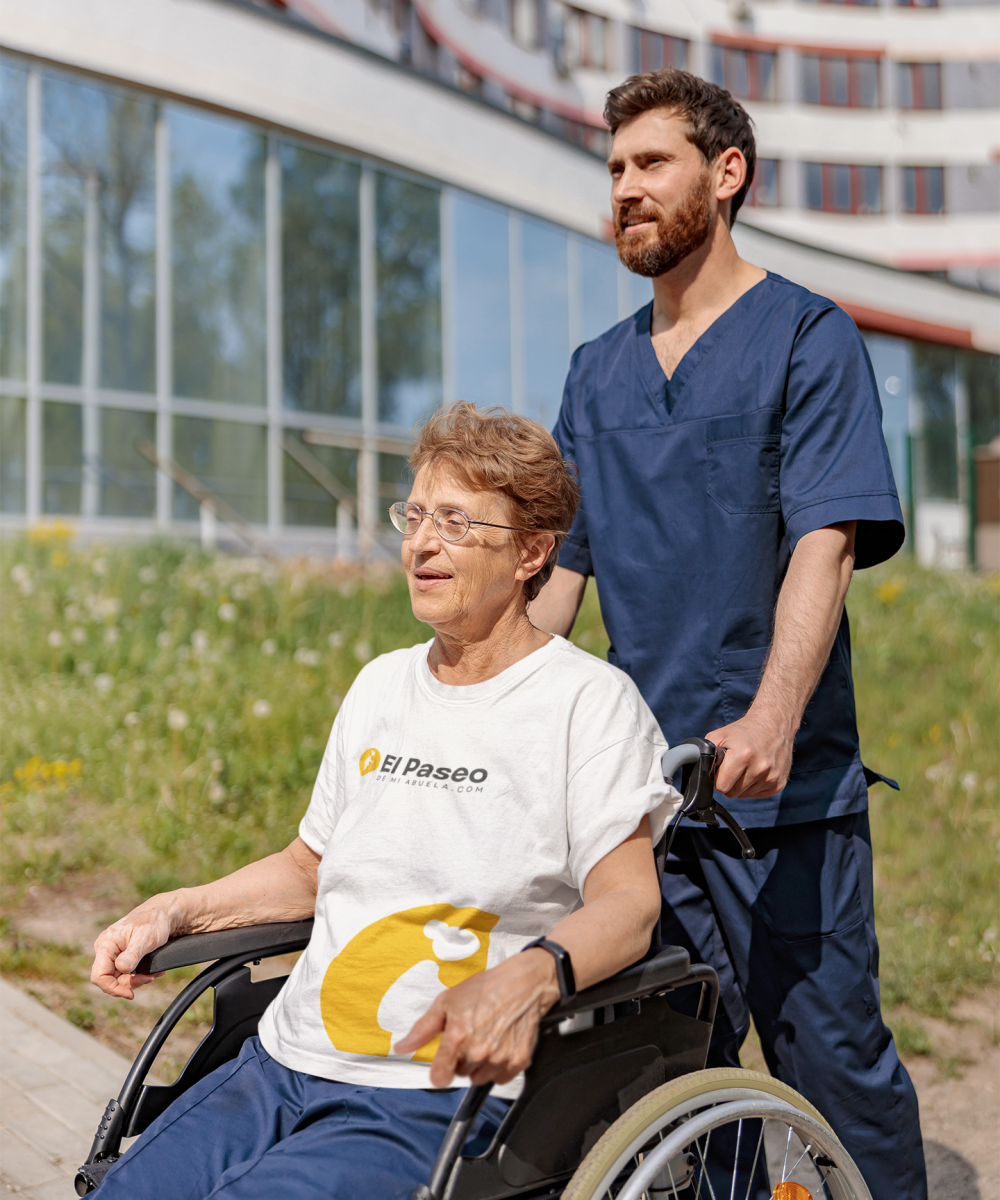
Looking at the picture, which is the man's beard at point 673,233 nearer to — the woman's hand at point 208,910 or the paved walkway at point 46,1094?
the woman's hand at point 208,910

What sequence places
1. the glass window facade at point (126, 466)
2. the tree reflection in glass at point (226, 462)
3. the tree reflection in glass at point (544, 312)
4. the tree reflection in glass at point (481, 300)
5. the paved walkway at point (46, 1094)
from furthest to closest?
the tree reflection in glass at point (544, 312) → the tree reflection in glass at point (481, 300) → the tree reflection in glass at point (226, 462) → the glass window facade at point (126, 466) → the paved walkway at point (46, 1094)

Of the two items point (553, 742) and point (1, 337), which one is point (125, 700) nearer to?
point (553, 742)

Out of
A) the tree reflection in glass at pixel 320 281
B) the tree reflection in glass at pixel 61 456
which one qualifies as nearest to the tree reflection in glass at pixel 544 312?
the tree reflection in glass at pixel 320 281

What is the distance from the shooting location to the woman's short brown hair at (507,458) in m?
2.09

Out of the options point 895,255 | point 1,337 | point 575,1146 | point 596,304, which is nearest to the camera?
point 575,1146

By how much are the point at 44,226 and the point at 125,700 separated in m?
6.54

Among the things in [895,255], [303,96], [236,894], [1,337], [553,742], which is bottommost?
[236,894]

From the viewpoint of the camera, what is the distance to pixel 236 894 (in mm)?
2197

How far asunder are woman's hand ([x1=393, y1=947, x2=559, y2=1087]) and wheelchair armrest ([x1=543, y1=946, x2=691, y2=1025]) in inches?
2.1

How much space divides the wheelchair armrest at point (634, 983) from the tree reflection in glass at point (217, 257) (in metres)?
10.9

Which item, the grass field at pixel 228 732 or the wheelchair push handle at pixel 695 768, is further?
the grass field at pixel 228 732

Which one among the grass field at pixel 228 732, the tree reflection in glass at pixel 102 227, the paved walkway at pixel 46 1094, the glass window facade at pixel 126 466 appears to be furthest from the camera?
the glass window facade at pixel 126 466

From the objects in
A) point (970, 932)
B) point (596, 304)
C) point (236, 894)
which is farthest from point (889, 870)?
point (596, 304)

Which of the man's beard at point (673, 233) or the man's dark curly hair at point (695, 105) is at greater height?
the man's dark curly hair at point (695, 105)
